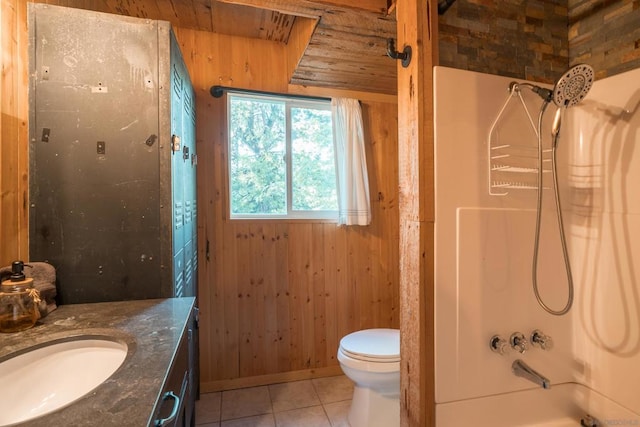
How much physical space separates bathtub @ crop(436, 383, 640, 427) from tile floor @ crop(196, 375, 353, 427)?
2.89ft

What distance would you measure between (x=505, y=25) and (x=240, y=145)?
1.63m

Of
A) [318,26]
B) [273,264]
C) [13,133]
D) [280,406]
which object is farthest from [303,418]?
[318,26]

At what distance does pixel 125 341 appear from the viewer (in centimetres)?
84

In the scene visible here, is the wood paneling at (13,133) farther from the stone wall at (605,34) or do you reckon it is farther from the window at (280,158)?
the stone wall at (605,34)

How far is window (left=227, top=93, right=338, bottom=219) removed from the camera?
6.95ft

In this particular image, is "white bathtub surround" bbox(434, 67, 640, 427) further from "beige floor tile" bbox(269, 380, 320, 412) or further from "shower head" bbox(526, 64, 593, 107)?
"beige floor tile" bbox(269, 380, 320, 412)

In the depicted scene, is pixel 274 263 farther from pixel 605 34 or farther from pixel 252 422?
pixel 605 34

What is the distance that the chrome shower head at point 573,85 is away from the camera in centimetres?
94

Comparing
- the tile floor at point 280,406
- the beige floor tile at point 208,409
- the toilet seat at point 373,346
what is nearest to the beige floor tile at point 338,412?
the tile floor at point 280,406

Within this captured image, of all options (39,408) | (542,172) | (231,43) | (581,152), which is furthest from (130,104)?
(581,152)

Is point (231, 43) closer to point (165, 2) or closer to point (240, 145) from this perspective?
point (165, 2)

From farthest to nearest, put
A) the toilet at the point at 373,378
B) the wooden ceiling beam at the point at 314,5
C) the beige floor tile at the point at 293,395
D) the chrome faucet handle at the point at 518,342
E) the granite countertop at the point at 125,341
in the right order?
the beige floor tile at the point at 293,395
the toilet at the point at 373,378
the wooden ceiling beam at the point at 314,5
the chrome faucet handle at the point at 518,342
the granite countertop at the point at 125,341

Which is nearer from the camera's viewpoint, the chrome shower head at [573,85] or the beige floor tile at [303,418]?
the chrome shower head at [573,85]

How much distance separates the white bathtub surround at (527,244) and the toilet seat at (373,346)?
479 millimetres
